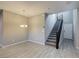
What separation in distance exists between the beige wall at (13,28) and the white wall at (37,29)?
2.31ft

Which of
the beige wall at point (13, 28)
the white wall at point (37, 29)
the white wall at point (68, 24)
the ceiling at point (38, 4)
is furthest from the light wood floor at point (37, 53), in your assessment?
the white wall at point (68, 24)

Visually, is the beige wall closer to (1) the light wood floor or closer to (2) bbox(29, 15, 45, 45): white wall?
(2) bbox(29, 15, 45, 45): white wall

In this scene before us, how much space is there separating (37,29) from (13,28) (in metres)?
2.09

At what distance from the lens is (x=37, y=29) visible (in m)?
6.21

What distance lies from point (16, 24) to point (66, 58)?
177 inches

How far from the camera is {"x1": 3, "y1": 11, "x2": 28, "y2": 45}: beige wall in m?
4.72

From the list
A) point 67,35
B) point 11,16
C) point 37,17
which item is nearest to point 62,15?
point 67,35

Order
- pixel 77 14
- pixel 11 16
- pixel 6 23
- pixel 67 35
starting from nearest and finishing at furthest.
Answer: pixel 77 14, pixel 6 23, pixel 11 16, pixel 67 35

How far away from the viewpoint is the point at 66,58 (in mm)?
3027

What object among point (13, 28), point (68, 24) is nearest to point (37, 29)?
point (13, 28)

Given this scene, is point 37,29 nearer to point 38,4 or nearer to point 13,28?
point 13,28

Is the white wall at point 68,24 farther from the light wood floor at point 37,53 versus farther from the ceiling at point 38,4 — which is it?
the ceiling at point 38,4

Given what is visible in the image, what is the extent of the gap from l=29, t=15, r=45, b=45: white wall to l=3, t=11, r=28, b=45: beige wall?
0.70m

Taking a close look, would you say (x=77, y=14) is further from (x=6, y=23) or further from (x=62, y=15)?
(x=6, y=23)
